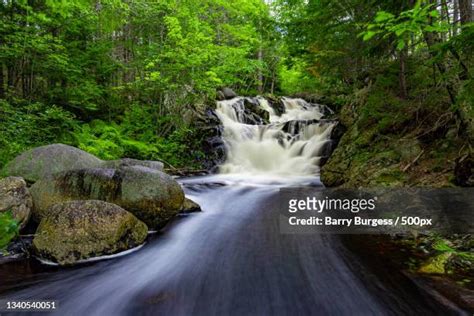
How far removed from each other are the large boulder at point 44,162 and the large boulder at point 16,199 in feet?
Answer: 3.65

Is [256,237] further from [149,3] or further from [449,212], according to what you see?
[149,3]

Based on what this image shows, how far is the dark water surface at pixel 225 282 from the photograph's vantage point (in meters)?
2.82

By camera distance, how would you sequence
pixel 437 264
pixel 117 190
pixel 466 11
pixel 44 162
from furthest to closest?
pixel 44 162
pixel 117 190
pixel 466 11
pixel 437 264

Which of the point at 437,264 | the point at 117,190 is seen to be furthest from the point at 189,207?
the point at 437,264

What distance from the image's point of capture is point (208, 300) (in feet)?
9.78

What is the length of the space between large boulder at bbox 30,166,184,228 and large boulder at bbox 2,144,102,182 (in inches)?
40.0

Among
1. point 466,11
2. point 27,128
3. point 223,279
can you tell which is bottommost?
point 223,279

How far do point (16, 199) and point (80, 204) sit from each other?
1.31 m

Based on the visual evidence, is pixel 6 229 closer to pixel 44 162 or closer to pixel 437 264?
pixel 44 162

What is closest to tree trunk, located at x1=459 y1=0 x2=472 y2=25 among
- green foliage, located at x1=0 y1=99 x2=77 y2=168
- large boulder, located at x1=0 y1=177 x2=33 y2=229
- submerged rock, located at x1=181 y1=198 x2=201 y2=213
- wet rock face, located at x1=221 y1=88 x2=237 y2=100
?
submerged rock, located at x1=181 y1=198 x2=201 y2=213

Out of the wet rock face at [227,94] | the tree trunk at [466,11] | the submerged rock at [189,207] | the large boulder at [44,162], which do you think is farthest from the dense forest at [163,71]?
the submerged rock at [189,207]

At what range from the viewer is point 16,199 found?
14.6 ft

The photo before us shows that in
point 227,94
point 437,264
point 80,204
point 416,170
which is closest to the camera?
point 437,264

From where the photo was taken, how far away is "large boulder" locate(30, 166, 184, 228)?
4.83 m
